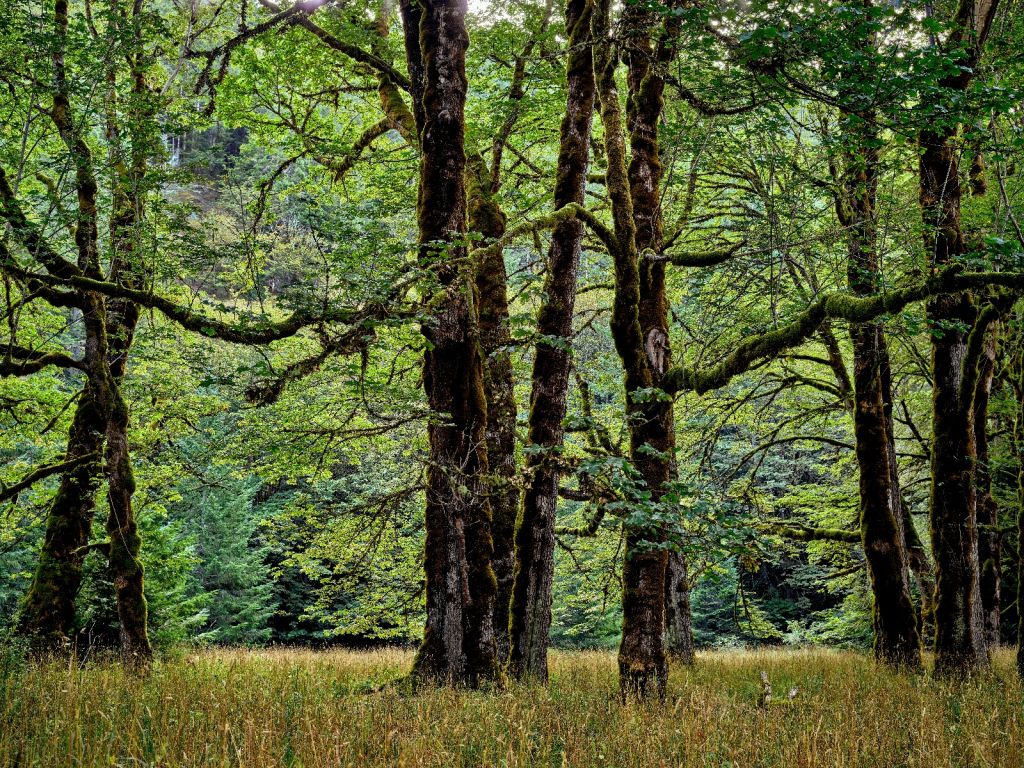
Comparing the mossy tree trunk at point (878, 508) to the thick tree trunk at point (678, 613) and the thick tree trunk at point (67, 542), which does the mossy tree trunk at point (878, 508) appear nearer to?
the thick tree trunk at point (678, 613)

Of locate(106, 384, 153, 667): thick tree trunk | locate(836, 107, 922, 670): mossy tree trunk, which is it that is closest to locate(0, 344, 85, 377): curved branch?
locate(106, 384, 153, 667): thick tree trunk

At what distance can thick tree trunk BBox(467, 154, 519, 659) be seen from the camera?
857 centimetres

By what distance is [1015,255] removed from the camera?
478 centimetres

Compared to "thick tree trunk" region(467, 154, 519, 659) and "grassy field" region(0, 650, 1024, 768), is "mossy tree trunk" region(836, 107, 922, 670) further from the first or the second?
"thick tree trunk" region(467, 154, 519, 659)

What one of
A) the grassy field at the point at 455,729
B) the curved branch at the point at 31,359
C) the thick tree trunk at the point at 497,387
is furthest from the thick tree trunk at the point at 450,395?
the curved branch at the point at 31,359

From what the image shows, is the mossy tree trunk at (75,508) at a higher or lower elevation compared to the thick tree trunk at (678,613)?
higher

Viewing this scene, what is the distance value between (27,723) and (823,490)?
15.9m

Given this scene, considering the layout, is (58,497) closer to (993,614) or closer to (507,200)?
(507,200)

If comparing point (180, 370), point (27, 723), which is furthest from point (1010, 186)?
point (180, 370)

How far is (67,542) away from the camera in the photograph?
10531 millimetres

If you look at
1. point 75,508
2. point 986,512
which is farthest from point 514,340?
point 986,512

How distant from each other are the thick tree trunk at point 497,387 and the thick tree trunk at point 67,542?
5.99 metres

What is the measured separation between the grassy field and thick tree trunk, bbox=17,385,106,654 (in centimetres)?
454

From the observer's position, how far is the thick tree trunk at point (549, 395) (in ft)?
22.7
